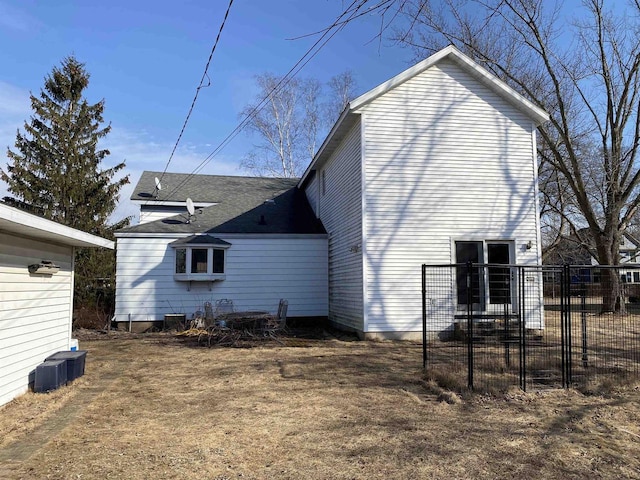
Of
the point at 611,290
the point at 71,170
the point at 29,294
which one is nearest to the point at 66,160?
the point at 71,170

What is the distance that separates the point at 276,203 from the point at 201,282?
16.6ft

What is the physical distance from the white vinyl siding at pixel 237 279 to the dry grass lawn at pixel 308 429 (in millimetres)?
6381

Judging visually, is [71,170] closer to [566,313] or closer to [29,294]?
[29,294]

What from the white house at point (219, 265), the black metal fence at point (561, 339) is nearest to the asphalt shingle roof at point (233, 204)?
the white house at point (219, 265)

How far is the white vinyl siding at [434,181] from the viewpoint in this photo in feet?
37.8

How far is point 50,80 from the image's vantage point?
20.1 metres

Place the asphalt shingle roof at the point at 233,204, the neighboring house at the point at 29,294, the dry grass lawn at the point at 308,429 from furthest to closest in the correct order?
the asphalt shingle roof at the point at 233,204 → the neighboring house at the point at 29,294 → the dry grass lawn at the point at 308,429

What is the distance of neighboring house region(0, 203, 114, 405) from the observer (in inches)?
228

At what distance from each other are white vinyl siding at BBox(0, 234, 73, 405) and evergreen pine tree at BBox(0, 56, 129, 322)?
959 centimetres

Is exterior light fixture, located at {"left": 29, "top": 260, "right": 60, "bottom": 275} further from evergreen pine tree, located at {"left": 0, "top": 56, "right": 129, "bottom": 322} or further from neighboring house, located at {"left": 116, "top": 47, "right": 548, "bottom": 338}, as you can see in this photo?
evergreen pine tree, located at {"left": 0, "top": 56, "right": 129, "bottom": 322}

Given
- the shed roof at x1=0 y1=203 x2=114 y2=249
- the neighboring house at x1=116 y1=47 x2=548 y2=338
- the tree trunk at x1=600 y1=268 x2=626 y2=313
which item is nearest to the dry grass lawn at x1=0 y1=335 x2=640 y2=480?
the tree trunk at x1=600 y1=268 x2=626 y2=313

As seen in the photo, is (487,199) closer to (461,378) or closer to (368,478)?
(461,378)

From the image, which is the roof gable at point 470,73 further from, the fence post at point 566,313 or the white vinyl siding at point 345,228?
the fence post at point 566,313

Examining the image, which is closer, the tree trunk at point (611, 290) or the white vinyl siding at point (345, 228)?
the tree trunk at point (611, 290)
